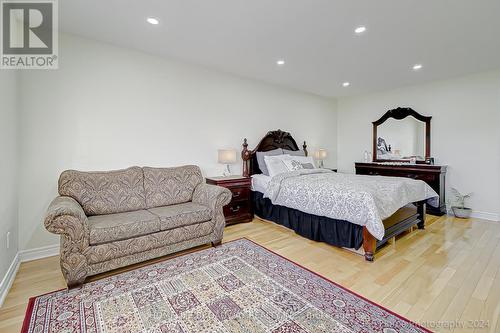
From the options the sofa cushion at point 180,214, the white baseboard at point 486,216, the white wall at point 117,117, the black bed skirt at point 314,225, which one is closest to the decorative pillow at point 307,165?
the black bed skirt at point 314,225

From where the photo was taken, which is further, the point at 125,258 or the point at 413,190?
the point at 413,190

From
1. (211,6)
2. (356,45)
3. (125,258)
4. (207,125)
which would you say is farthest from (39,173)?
(356,45)

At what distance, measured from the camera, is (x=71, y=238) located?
200 centimetres

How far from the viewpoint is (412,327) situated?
1.60 m

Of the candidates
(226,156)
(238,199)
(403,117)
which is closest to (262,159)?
(226,156)

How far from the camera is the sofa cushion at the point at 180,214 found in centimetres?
254

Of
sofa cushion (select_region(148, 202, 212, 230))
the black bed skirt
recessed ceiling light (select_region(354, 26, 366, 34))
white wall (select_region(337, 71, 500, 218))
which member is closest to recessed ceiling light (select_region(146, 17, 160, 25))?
sofa cushion (select_region(148, 202, 212, 230))

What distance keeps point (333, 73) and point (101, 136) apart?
3887mm

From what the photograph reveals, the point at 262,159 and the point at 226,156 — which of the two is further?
the point at 262,159

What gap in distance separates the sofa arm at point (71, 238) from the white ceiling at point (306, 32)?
1991 mm

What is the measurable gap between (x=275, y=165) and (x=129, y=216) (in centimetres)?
248

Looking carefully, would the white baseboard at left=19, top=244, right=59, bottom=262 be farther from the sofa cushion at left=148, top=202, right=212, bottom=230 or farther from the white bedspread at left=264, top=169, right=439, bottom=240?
the white bedspread at left=264, top=169, right=439, bottom=240

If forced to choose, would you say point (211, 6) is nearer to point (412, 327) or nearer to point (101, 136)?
point (101, 136)

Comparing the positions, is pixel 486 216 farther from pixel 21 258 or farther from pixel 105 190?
pixel 21 258
